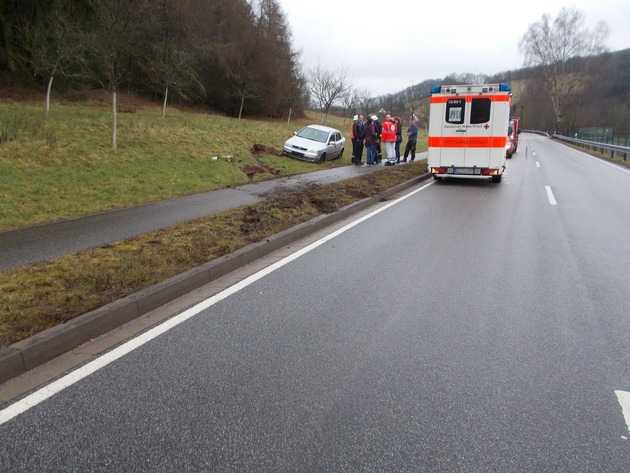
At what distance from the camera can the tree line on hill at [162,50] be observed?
16.5m

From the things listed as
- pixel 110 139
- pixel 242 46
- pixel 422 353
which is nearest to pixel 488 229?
pixel 422 353

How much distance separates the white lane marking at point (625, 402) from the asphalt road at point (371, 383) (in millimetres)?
42

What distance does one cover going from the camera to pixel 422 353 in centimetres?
409

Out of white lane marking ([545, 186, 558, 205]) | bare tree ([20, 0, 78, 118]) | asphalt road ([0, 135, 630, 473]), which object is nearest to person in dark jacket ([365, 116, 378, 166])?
white lane marking ([545, 186, 558, 205])

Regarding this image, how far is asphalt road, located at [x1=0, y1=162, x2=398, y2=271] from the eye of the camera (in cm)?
693

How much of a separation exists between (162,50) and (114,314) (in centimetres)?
3018

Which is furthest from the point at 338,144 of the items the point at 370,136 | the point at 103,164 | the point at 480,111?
the point at 103,164

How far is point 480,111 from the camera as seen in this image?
15.5 m

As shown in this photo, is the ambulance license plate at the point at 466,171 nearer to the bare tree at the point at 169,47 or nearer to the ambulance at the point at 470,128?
the ambulance at the point at 470,128

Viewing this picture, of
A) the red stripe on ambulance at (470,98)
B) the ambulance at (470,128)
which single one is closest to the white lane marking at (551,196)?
the ambulance at (470,128)

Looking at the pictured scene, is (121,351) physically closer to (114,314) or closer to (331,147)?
(114,314)

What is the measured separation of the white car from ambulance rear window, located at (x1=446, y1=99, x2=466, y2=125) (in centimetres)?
622

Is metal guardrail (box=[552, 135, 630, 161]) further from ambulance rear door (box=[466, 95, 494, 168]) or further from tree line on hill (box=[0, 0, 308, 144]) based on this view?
tree line on hill (box=[0, 0, 308, 144])

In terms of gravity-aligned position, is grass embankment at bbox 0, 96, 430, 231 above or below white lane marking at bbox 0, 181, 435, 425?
above
